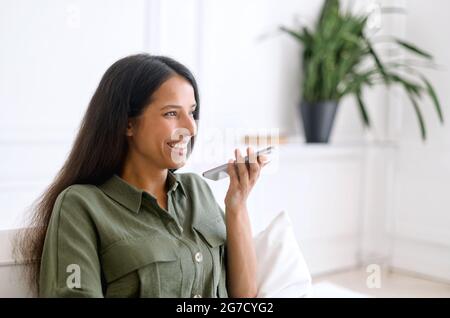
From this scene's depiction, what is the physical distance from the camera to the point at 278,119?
330 cm

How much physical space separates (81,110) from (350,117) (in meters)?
1.79

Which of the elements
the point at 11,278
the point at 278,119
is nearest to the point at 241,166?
the point at 11,278

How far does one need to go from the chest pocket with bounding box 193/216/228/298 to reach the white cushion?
99mm

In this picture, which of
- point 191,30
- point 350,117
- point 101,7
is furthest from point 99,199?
point 350,117

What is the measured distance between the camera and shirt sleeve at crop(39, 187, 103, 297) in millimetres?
1164

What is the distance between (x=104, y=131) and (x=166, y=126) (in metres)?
0.14

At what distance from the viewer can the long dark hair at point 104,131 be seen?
135 cm

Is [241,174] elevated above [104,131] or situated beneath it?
situated beneath

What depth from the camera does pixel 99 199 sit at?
1312 millimetres

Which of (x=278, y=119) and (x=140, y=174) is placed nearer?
(x=140, y=174)

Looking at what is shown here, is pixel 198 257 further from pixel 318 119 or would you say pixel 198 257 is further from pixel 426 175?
pixel 426 175

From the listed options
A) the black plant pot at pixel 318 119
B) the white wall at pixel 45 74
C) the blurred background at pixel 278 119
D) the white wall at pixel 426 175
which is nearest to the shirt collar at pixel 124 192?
the blurred background at pixel 278 119
